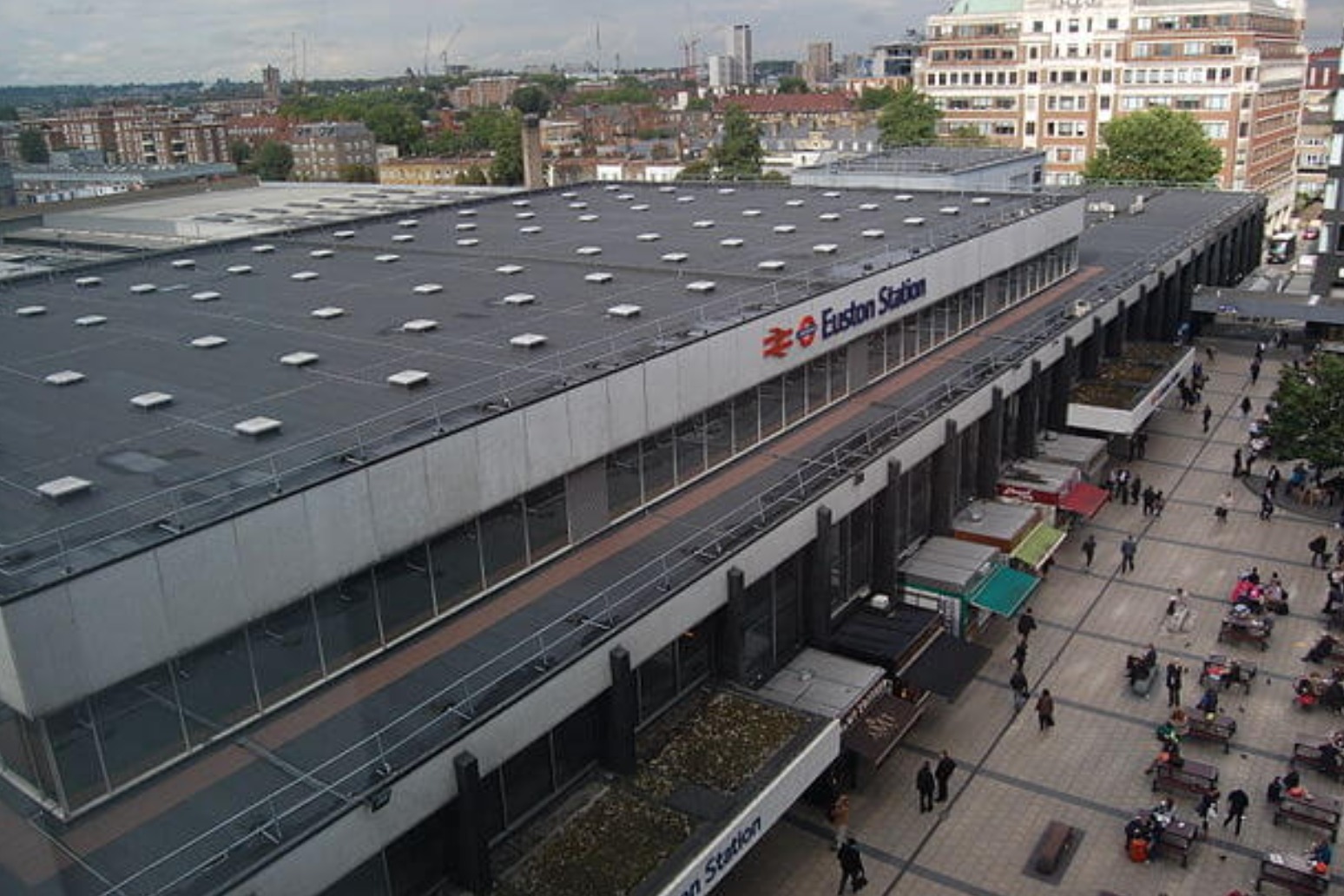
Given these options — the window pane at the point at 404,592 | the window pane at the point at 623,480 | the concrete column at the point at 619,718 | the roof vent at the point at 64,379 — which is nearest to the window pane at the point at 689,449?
the window pane at the point at 623,480

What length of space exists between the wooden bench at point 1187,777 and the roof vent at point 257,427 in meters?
19.9

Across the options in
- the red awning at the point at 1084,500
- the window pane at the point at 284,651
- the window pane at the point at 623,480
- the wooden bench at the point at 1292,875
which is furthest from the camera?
the red awning at the point at 1084,500

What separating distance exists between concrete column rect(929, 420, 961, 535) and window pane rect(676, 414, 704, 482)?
8.28 metres

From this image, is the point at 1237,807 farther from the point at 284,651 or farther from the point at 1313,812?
the point at 284,651

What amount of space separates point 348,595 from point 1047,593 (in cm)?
2240

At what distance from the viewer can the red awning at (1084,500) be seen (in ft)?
117

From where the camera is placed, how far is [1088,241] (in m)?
59.0

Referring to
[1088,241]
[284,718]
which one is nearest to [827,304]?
[284,718]

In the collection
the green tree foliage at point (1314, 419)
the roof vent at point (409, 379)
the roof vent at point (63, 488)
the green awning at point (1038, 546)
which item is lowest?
the green awning at point (1038, 546)

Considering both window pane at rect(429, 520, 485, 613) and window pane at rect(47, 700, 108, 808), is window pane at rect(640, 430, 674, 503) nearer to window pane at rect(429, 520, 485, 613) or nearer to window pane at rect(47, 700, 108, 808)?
window pane at rect(429, 520, 485, 613)

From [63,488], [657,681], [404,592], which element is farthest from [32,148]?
[657,681]

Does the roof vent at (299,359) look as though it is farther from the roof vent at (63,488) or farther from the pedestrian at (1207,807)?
the pedestrian at (1207,807)

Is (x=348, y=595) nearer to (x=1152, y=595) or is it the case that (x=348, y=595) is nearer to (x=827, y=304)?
(x=827, y=304)

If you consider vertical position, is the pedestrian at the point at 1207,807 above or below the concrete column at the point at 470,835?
below
